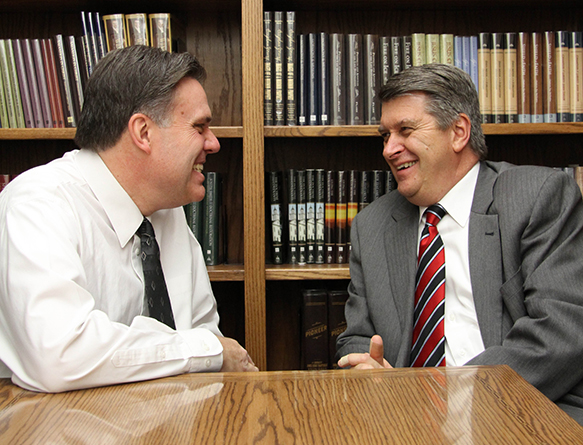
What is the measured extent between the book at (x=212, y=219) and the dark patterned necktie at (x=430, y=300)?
2.58ft

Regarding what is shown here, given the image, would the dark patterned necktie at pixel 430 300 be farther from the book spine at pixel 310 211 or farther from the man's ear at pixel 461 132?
the book spine at pixel 310 211

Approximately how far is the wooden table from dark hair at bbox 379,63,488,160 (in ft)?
2.83

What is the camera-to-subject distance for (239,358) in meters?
1.16

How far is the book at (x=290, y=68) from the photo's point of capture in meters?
1.81

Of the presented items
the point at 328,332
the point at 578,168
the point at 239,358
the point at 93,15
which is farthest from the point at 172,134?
the point at 578,168

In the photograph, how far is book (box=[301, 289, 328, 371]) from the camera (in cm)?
193

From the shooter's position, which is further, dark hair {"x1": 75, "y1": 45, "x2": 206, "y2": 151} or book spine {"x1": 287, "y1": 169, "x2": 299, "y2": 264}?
book spine {"x1": 287, "y1": 169, "x2": 299, "y2": 264}

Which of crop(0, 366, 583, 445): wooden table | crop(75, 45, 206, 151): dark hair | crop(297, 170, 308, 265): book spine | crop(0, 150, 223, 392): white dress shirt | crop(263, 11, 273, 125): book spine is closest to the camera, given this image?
crop(0, 366, 583, 445): wooden table

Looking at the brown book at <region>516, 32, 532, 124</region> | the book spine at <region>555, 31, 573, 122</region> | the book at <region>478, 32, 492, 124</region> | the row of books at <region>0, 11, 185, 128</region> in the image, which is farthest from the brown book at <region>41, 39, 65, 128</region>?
the book spine at <region>555, 31, 573, 122</region>

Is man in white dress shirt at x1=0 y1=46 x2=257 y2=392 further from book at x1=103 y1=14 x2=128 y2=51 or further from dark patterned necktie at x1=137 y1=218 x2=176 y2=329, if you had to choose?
book at x1=103 y1=14 x2=128 y2=51

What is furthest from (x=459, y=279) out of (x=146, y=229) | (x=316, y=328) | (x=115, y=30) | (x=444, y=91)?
(x=115, y=30)

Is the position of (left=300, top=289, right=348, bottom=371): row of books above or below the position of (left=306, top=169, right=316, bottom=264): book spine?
below

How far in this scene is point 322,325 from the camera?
6.35ft

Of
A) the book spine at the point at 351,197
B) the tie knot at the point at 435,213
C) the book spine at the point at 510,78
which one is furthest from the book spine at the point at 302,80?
the book spine at the point at 510,78
